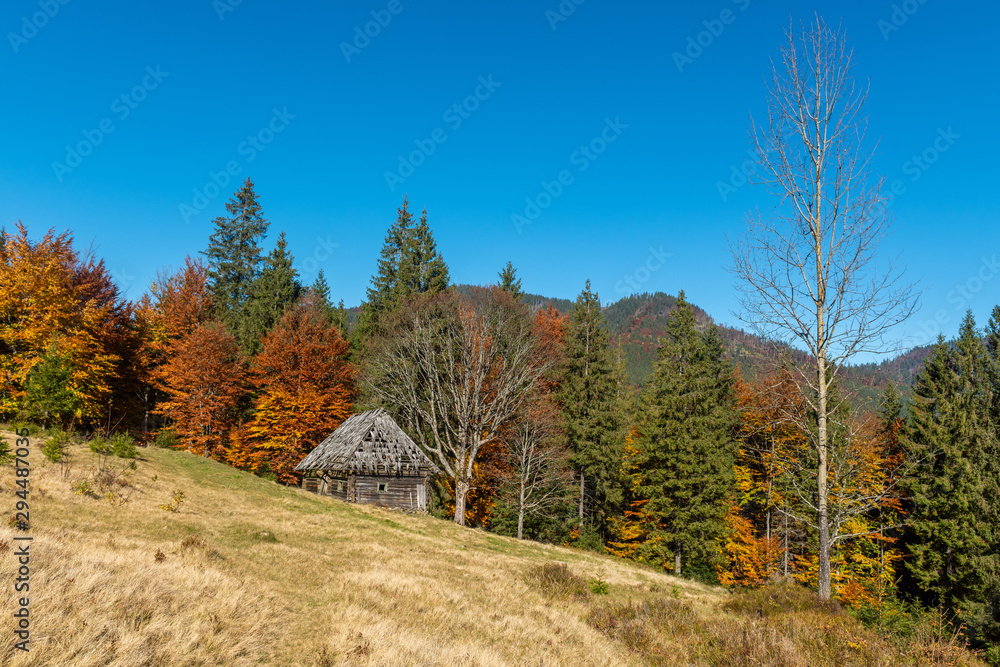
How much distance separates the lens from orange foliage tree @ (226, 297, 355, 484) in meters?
37.2

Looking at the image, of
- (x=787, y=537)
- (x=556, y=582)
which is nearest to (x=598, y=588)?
(x=556, y=582)

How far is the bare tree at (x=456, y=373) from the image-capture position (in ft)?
101

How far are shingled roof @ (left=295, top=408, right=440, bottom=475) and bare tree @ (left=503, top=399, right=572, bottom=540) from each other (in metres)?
8.09

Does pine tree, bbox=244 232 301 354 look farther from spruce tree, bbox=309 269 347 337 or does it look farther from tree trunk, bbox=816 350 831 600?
tree trunk, bbox=816 350 831 600

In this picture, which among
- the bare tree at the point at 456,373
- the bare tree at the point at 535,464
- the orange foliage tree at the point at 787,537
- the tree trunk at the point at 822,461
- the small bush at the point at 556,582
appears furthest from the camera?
the bare tree at the point at 535,464

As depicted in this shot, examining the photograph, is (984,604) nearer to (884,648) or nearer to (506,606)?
(884,648)

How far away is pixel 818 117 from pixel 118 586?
1574cm

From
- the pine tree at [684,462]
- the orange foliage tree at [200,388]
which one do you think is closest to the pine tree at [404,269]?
the orange foliage tree at [200,388]

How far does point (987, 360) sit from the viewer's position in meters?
34.6

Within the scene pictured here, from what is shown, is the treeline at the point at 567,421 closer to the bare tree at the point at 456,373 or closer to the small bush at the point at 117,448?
the bare tree at the point at 456,373

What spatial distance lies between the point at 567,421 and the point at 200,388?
2852 centimetres

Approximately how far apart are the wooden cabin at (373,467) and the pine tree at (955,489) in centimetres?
2842

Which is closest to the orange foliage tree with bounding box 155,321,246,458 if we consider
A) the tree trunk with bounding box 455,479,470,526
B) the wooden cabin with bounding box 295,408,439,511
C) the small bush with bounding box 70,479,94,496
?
the wooden cabin with bounding box 295,408,439,511

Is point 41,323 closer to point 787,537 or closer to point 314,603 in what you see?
point 314,603
